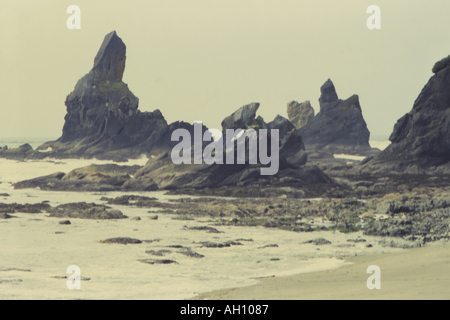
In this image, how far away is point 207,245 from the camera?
75.8 ft

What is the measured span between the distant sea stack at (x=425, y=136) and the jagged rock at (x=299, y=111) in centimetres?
7951

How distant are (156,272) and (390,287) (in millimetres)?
7697

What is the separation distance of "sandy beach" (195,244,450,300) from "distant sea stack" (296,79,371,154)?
10332 centimetres

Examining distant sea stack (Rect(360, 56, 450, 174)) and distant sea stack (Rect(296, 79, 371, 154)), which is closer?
distant sea stack (Rect(360, 56, 450, 174))

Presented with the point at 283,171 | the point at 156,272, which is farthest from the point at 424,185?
the point at 156,272

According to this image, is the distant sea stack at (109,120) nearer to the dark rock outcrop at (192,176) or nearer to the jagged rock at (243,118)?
the jagged rock at (243,118)

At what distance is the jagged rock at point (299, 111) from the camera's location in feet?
503

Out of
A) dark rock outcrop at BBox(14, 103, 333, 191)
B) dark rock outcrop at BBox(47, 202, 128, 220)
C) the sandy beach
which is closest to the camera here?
the sandy beach

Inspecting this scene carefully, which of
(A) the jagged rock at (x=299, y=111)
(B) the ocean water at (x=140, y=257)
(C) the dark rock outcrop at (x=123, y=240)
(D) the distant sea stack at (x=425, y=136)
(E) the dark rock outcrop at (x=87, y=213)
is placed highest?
(A) the jagged rock at (x=299, y=111)

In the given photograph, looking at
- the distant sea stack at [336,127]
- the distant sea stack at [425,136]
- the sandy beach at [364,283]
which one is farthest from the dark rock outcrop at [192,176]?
the distant sea stack at [336,127]

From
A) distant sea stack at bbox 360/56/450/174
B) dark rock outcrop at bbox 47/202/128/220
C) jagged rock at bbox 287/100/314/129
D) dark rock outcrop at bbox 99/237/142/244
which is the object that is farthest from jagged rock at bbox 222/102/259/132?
jagged rock at bbox 287/100/314/129

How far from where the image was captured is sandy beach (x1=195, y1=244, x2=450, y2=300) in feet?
41.7

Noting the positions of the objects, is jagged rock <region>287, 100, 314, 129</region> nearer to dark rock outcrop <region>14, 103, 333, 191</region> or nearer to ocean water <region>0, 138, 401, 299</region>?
dark rock outcrop <region>14, 103, 333, 191</region>

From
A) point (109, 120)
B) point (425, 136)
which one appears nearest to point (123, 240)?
point (425, 136)
